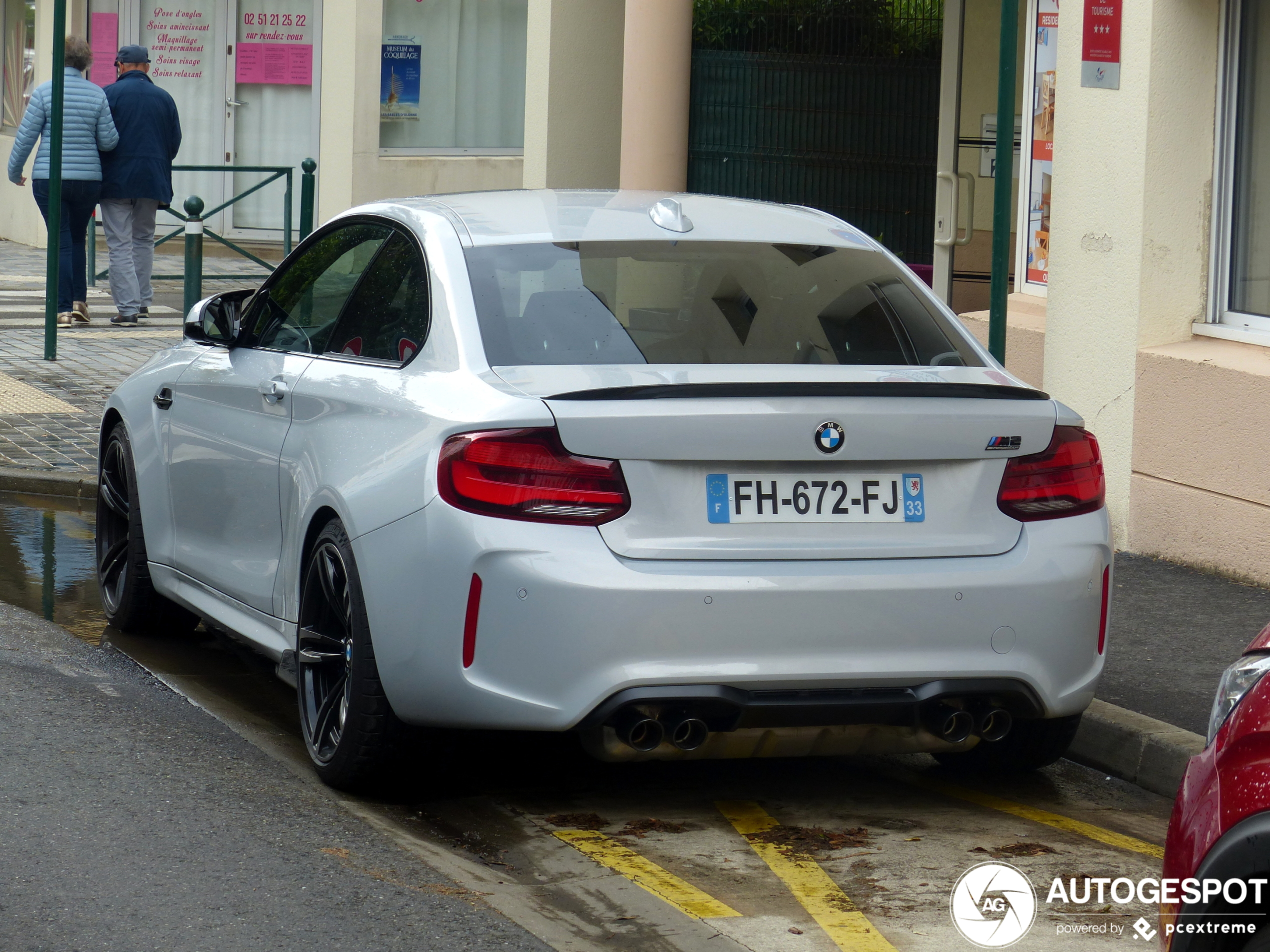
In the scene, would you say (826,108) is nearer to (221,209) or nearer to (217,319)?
(217,319)

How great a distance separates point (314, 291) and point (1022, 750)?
95.6 inches

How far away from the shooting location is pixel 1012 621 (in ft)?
15.3

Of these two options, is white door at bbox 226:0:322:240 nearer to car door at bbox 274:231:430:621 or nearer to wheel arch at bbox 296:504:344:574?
car door at bbox 274:231:430:621

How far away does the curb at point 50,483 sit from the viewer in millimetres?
9672

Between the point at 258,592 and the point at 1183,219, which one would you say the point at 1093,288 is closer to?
the point at 1183,219

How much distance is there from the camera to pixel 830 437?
4.55 metres

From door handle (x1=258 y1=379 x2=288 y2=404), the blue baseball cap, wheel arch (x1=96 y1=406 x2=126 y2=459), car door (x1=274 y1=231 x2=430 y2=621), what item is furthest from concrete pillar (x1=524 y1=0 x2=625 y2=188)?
car door (x1=274 y1=231 x2=430 y2=621)

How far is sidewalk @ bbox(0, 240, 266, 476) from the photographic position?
1048cm

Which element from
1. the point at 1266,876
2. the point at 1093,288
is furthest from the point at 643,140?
the point at 1266,876

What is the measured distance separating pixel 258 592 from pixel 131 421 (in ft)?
4.43

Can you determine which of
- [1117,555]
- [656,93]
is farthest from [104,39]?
[1117,555]

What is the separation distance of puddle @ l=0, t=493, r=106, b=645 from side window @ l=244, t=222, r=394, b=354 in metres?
1.45

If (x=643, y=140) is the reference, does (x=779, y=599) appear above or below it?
below
